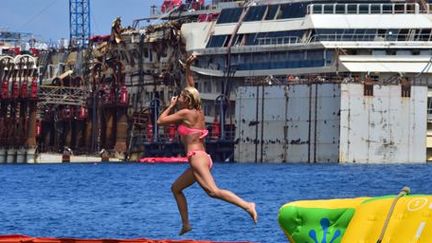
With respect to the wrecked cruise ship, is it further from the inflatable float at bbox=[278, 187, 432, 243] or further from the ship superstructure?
the inflatable float at bbox=[278, 187, 432, 243]

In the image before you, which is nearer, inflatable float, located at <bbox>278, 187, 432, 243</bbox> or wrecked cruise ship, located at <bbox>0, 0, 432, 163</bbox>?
inflatable float, located at <bbox>278, 187, 432, 243</bbox>

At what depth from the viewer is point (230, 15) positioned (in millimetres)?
136625

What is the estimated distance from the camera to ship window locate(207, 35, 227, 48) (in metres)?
135

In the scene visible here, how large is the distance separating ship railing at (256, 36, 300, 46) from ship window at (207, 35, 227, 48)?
444 cm

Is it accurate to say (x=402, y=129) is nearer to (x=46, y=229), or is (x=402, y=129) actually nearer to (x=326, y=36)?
(x=326, y=36)

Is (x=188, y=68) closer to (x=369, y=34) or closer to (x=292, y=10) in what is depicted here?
(x=369, y=34)

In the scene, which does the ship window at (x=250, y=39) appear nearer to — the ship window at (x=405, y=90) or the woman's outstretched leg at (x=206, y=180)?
the ship window at (x=405, y=90)

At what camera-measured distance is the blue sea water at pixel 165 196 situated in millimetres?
40125

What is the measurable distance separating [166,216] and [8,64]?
355 ft

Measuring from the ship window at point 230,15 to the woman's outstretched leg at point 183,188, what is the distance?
382 feet

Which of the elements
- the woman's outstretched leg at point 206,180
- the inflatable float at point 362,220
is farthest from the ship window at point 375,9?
the inflatable float at point 362,220

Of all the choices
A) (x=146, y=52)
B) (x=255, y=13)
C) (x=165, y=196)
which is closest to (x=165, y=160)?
(x=255, y=13)

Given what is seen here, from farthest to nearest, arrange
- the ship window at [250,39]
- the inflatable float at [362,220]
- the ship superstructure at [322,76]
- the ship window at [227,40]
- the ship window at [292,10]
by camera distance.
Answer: the ship window at [227,40]
the ship window at [250,39]
the ship window at [292,10]
the ship superstructure at [322,76]
the inflatable float at [362,220]

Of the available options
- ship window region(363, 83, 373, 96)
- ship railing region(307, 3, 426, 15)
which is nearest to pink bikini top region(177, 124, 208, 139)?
ship window region(363, 83, 373, 96)
